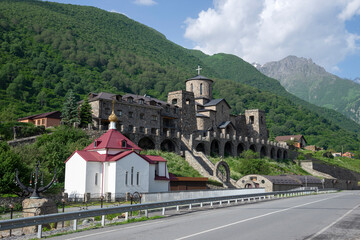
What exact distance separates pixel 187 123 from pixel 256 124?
23.3m

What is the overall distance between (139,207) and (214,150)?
163 ft

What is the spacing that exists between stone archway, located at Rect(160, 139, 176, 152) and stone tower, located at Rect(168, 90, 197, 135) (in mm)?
4950

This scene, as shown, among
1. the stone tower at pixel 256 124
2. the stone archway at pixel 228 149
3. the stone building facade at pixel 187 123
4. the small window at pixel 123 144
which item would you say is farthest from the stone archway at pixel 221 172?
the stone tower at pixel 256 124

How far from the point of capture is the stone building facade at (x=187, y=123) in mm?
54344

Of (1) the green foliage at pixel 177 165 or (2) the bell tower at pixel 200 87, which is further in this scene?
(2) the bell tower at pixel 200 87

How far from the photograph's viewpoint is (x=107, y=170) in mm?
36094

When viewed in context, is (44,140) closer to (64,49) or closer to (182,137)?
(182,137)

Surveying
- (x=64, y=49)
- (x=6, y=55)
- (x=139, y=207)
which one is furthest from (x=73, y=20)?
(x=139, y=207)

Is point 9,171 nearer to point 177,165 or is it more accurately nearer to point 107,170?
point 107,170

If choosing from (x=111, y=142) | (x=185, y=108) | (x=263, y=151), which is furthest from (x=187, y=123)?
(x=111, y=142)

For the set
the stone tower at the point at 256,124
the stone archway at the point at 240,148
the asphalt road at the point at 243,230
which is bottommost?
the asphalt road at the point at 243,230

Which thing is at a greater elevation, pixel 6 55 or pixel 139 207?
pixel 6 55

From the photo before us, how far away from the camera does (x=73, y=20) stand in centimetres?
15775

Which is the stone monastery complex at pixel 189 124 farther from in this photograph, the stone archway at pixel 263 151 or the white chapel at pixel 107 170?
the white chapel at pixel 107 170
